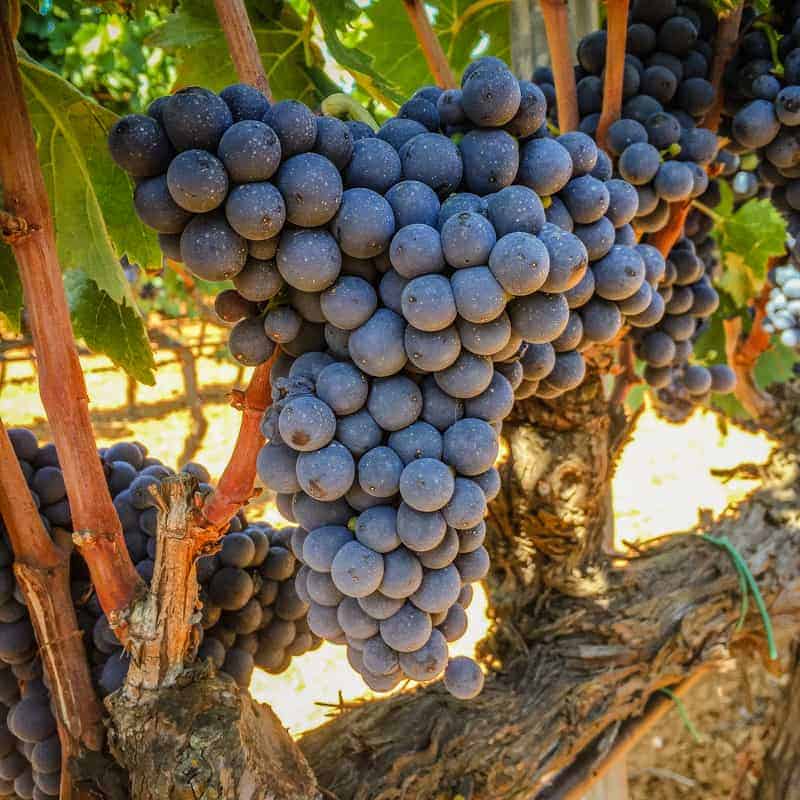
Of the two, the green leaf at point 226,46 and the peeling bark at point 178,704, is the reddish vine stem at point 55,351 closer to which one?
the peeling bark at point 178,704

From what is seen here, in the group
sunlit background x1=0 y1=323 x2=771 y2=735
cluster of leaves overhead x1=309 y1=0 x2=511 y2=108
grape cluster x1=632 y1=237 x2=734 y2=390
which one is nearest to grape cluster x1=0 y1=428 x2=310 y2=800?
sunlit background x1=0 y1=323 x2=771 y2=735

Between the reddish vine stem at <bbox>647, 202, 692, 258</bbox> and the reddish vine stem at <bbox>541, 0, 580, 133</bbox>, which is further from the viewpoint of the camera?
the reddish vine stem at <bbox>647, 202, 692, 258</bbox>

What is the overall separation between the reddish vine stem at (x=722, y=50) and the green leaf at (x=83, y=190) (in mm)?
901

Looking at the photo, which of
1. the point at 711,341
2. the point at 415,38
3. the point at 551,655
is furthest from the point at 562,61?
the point at 711,341

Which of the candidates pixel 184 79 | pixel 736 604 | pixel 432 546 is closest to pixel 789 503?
pixel 736 604

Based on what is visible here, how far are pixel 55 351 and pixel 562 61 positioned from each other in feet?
2.61

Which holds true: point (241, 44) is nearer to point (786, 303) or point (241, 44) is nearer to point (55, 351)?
point (55, 351)

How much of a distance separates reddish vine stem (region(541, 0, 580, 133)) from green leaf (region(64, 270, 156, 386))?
0.69 m

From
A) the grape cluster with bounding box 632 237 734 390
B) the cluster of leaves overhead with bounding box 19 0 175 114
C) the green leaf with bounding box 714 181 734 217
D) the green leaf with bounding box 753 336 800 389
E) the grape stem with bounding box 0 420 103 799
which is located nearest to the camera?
the grape stem with bounding box 0 420 103 799

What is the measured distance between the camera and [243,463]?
86cm

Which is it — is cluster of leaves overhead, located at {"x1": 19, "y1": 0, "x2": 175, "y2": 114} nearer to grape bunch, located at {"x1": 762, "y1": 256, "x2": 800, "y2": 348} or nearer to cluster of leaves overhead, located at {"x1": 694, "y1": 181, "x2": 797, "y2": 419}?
cluster of leaves overhead, located at {"x1": 694, "y1": 181, "x2": 797, "y2": 419}

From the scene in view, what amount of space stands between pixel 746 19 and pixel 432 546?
41.3 inches

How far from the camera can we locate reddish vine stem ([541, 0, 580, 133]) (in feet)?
3.47

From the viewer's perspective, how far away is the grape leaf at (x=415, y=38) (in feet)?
5.05
